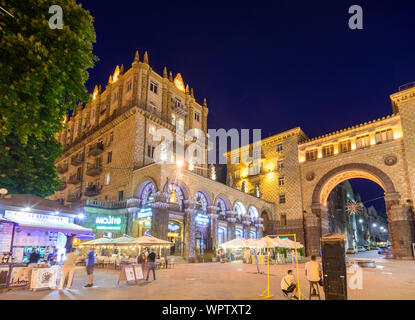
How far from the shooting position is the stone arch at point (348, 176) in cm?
3253

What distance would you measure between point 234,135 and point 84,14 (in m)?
38.5

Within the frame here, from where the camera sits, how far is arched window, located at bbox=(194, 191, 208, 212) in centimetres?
3002

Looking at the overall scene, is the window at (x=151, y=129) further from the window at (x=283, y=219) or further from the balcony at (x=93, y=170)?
the window at (x=283, y=219)

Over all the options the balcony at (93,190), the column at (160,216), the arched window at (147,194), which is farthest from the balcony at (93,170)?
the column at (160,216)

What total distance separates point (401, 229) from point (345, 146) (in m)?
12.3

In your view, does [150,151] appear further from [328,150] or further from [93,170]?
[328,150]

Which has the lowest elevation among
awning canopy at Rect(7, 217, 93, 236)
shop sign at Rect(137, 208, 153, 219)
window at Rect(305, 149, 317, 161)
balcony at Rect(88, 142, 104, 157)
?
awning canopy at Rect(7, 217, 93, 236)

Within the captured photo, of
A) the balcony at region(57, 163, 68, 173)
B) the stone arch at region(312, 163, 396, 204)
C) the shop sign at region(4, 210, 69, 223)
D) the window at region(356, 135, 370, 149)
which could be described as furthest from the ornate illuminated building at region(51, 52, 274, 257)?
the window at region(356, 135, 370, 149)

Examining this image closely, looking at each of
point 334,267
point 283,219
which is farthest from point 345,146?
point 334,267

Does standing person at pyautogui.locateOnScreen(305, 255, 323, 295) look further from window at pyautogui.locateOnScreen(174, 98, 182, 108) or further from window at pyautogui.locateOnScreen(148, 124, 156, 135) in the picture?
window at pyautogui.locateOnScreen(174, 98, 182, 108)

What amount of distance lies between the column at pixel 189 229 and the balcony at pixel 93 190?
11852 millimetres

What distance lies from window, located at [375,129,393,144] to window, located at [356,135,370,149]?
1.11 metres
